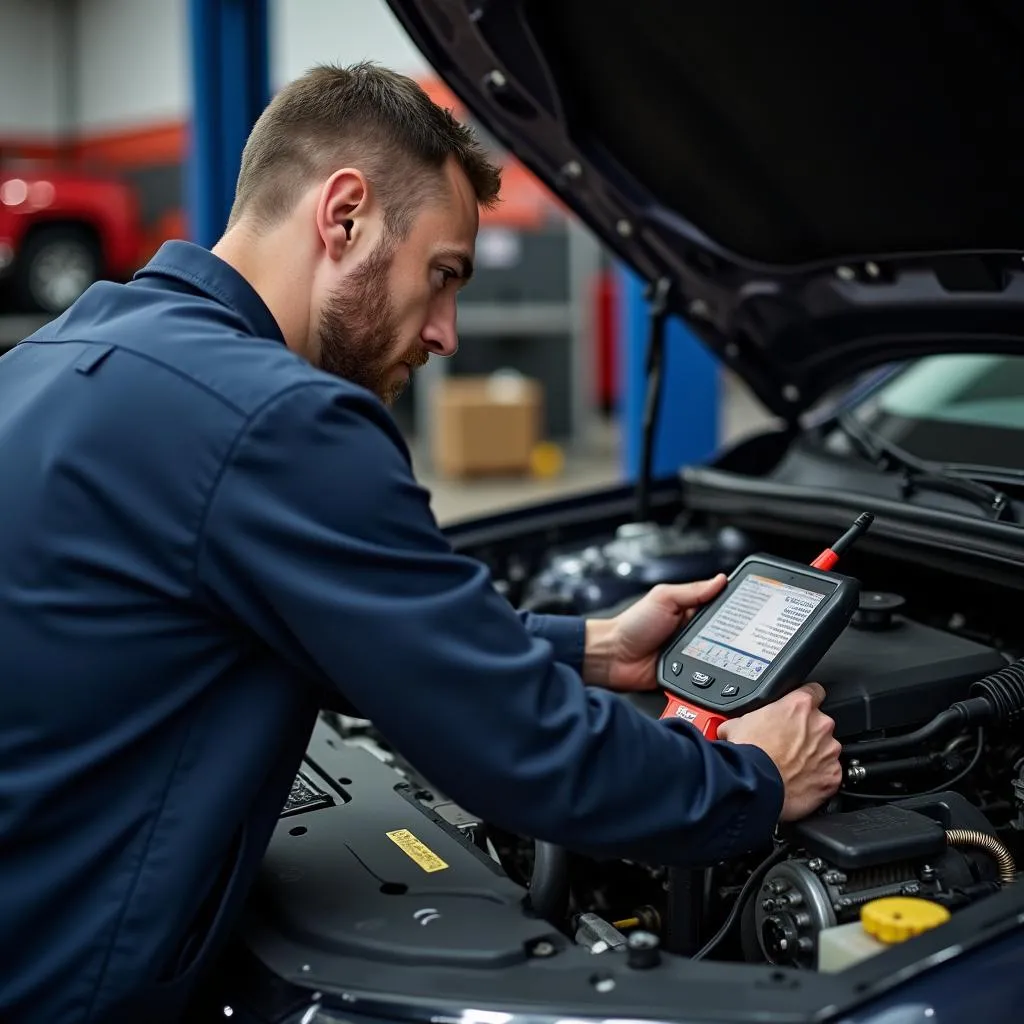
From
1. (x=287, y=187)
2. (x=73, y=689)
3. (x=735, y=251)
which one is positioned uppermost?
(x=287, y=187)

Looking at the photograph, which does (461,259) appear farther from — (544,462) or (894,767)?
(544,462)

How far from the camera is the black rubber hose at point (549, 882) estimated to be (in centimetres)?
133

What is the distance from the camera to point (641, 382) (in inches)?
164

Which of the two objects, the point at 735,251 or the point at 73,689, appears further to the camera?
the point at 735,251

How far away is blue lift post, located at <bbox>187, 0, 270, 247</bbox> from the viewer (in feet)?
11.1

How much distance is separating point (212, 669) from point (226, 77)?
105 inches

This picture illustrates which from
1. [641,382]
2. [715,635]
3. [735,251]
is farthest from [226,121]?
[715,635]

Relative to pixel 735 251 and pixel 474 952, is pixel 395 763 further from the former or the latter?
pixel 735 251

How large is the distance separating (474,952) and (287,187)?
31.1 inches

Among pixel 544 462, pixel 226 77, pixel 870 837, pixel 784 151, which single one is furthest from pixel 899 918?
pixel 544 462

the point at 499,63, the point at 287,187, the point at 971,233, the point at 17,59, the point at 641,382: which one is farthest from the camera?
the point at 17,59

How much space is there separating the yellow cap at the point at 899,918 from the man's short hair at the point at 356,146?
2.66ft

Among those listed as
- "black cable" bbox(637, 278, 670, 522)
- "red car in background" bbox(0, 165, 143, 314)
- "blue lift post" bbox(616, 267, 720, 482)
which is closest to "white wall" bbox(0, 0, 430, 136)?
"red car in background" bbox(0, 165, 143, 314)

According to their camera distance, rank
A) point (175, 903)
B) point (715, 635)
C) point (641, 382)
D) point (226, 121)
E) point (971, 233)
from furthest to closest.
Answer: point (641, 382) → point (226, 121) → point (971, 233) → point (715, 635) → point (175, 903)
